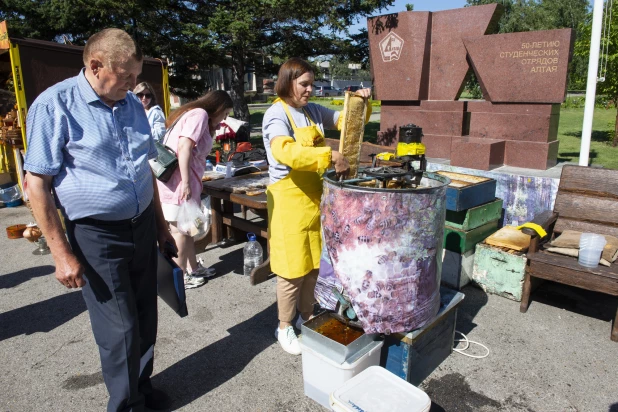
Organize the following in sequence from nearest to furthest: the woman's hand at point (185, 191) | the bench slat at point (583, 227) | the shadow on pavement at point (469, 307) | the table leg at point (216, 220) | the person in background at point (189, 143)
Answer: the shadow on pavement at point (469, 307)
the person in background at point (189, 143)
the woman's hand at point (185, 191)
the bench slat at point (583, 227)
the table leg at point (216, 220)

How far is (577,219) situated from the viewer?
3.99 m

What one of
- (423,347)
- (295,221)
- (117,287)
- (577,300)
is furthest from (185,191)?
(577,300)

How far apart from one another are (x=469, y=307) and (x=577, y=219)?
1330mm

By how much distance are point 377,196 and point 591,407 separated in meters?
→ 1.75

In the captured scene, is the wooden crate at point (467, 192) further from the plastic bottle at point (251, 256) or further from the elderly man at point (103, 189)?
the elderly man at point (103, 189)

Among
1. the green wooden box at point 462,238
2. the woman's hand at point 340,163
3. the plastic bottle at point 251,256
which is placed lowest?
the plastic bottle at point 251,256

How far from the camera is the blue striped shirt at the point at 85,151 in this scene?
183cm

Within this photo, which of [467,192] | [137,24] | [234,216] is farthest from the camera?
[137,24]

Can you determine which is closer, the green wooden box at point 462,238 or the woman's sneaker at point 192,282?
the green wooden box at point 462,238

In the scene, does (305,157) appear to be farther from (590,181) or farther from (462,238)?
(590,181)

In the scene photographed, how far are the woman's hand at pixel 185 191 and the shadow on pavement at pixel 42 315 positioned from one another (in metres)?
1.28

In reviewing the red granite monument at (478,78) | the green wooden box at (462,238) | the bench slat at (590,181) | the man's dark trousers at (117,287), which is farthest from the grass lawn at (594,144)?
the man's dark trousers at (117,287)

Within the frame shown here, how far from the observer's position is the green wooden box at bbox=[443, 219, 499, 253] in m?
3.92

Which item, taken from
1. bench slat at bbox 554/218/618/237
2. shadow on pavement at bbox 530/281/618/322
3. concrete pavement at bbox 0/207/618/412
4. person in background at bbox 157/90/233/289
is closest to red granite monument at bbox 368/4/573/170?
bench slat at bbox 554/218/618/237
